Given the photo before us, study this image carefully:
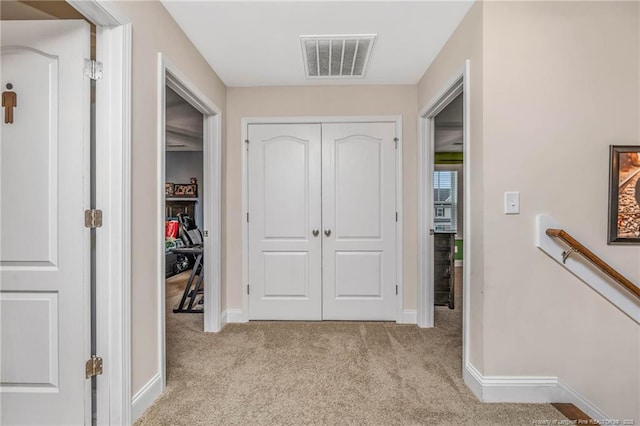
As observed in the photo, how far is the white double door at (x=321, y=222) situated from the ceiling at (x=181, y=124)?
1.16 m

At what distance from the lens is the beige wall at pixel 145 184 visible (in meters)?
1.75

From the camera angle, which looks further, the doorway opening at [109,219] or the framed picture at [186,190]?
the framed picture at [186,190]

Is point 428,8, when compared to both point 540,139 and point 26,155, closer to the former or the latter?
point 540,139

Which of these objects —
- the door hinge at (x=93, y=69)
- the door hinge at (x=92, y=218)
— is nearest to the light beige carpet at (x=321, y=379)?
the door hinge at (x=92, y=218)

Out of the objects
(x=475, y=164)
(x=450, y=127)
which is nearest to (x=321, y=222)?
(x=475, y=164)

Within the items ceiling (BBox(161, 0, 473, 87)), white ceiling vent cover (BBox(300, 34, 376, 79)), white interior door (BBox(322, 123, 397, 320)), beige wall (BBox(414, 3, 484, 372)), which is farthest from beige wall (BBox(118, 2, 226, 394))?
beige wall (BBox(414, 3, 484, 372))

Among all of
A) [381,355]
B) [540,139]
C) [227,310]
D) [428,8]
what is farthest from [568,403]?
[227,310]

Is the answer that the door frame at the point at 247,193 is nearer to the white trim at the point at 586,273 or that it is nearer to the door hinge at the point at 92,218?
the white trim at the point at 586,273

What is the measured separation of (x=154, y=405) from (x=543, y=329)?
2316 millimetres

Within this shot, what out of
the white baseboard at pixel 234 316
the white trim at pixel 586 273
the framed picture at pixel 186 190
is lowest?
the white baseboard at pixel 234 316

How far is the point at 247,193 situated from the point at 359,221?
118 centimetres

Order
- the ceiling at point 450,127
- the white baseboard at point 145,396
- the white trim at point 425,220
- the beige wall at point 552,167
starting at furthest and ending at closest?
the ceiling at point 450,127 < the white trim at point 425,220 < the beige wall at point 552,167 < the white baseboard at point 145,396

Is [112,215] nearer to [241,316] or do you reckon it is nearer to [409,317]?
[241,316]

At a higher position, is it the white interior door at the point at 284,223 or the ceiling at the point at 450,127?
the ceiling at the point at 450,127
